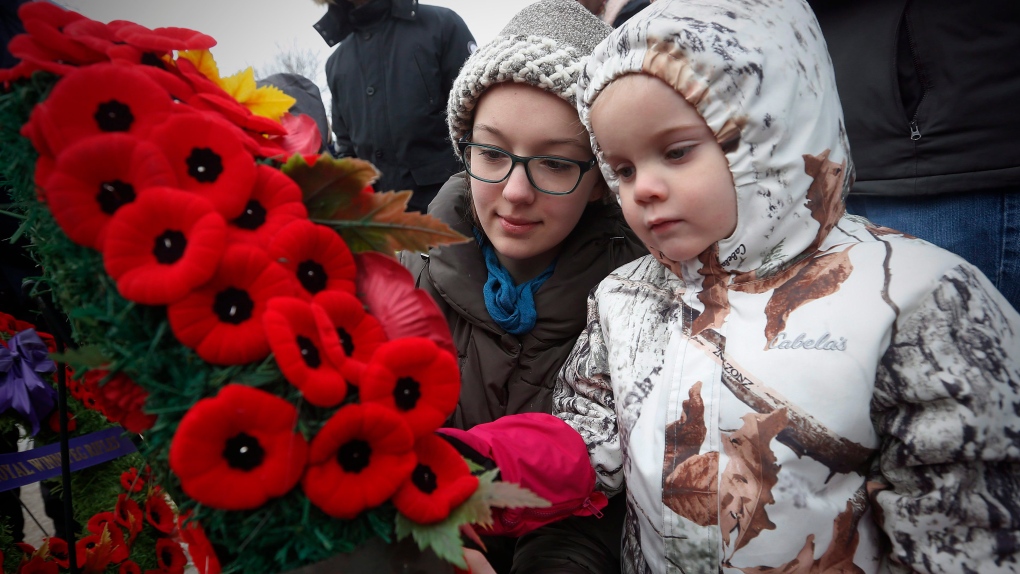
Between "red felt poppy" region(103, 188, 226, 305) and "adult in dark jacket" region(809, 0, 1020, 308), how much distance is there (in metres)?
1.54

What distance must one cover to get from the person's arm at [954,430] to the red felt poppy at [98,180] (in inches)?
42.3

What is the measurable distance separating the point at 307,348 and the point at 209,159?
26 centimetres

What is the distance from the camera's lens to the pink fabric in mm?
1041

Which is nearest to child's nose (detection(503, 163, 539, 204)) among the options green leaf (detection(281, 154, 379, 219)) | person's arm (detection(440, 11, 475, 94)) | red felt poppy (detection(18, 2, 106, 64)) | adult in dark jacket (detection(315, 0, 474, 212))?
green leaf (detection(281, 154, 379, 219))

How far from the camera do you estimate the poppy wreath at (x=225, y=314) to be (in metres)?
0.62

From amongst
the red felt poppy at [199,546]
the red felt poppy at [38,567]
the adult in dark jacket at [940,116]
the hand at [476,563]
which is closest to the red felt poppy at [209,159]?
the red felt poppy at [199,546]

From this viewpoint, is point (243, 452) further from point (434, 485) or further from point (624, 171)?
point (624, 171)

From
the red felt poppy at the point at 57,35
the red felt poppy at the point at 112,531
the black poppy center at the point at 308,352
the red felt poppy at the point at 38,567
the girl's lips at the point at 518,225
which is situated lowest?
the red felt poppy at the point at 38,567

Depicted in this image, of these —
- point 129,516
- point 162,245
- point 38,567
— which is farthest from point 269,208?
point 38,567

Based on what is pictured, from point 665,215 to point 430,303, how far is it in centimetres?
51

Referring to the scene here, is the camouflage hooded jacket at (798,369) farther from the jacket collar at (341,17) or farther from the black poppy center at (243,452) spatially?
the jacket collar at (341,17)

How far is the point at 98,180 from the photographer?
25.0 inches

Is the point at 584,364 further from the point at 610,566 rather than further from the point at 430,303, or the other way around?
the point at 430,303

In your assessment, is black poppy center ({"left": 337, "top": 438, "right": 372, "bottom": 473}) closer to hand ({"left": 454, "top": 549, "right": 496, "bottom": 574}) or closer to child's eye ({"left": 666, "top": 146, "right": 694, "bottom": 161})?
hand ({"left": 454, "top": 549, "right": 496, "bottom": 574})
